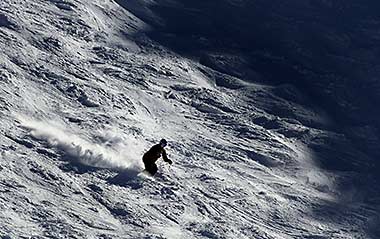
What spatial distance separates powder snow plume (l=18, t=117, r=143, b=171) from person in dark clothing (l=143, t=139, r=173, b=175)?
356 millimetres

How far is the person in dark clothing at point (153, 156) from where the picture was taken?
65.7 ft

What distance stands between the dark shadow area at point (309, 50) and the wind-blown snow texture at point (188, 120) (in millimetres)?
63

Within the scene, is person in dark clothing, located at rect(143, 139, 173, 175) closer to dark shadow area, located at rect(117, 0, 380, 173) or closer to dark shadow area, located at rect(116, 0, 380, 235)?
dark shadow area, located at rect(116, 0, 380, 235)

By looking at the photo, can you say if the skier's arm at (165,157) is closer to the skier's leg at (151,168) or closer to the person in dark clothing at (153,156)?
the person in dark clothing at (153,156)

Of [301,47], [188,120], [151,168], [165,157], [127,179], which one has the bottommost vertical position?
[127,179]

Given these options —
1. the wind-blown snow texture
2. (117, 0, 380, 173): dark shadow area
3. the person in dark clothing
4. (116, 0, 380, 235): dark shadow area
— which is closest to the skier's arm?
the person in dark clothing

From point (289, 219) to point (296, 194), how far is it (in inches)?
53.2

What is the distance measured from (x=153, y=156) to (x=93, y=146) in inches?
61.4

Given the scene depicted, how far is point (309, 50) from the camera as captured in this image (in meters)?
30.5

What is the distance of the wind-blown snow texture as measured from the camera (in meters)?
19.1

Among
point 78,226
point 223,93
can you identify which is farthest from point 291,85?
point 78,226

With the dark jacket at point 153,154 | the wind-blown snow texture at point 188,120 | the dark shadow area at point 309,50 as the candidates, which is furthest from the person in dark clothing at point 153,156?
the dark shadow area at point 309,50

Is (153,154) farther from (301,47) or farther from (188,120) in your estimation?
(301,47)

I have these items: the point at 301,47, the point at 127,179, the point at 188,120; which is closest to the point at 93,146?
the point at 127,179
